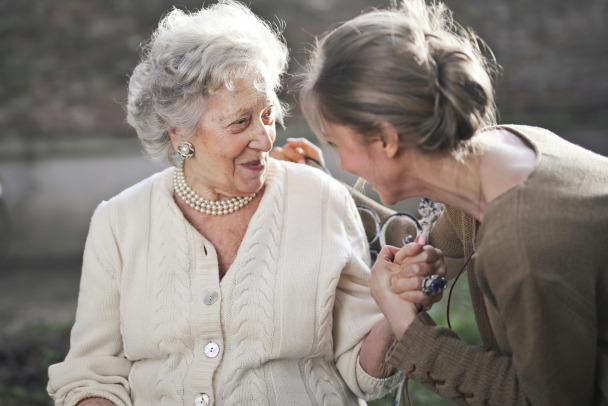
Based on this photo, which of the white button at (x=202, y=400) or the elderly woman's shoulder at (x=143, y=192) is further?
the elderly woman's shoulder at (x=143, y=192)

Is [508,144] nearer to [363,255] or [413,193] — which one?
[413,193]

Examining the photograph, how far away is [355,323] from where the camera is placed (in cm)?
249

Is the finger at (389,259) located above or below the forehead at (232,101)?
below

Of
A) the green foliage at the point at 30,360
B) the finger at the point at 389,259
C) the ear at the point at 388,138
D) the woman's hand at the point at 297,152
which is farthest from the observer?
the green foliage at the point at 30,360

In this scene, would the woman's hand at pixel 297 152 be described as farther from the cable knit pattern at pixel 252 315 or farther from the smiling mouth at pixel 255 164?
the cable knit pattern at pixel 252 315

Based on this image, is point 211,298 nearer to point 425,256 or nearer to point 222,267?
point 222,267

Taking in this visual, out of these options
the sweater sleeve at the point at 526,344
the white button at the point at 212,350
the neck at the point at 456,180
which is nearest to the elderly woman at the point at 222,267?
the white button at the point at 212,350

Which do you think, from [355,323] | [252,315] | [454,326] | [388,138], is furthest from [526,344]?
[454,326]

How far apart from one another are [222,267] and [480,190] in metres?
1.01

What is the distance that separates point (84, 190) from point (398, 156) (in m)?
6.11

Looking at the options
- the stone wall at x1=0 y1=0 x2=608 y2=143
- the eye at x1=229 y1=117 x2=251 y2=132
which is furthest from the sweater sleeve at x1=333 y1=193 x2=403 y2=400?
the stone wall at x1=0 y1=0 x2=608 y2=143

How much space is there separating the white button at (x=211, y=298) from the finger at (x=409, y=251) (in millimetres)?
666

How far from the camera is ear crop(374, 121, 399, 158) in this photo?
187cm

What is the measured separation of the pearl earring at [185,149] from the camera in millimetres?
2586
